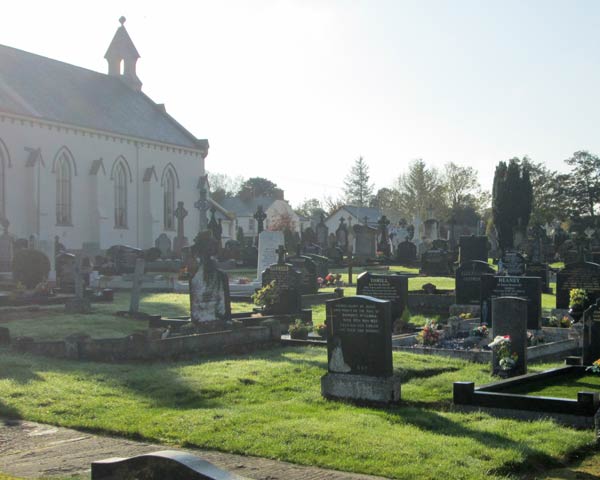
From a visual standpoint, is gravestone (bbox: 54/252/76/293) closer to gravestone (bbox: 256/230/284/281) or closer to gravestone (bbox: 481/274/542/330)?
gravestone (bbox: 256/230/284/281)

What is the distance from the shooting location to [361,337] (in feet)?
34.5

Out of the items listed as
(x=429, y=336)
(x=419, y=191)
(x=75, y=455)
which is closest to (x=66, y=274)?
(x=429, y=336)

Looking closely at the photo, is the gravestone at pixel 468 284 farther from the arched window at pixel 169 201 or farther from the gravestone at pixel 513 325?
the arched window at pixel 169 201

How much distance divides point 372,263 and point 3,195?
19483 millimetres

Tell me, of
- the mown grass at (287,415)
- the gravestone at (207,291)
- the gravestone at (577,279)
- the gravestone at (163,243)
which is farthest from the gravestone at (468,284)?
the gravestone at (163,243)

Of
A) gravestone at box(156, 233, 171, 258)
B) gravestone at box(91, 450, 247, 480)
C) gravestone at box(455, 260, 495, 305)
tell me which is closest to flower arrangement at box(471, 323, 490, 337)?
gravestone at box(455, 260, 495, 305)

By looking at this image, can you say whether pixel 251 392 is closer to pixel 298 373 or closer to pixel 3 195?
pixel 298 373

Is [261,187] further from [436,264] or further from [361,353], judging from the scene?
[361,353]

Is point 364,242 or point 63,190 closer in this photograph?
point 63,190

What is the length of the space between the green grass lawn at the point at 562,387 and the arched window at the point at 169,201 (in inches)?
1757

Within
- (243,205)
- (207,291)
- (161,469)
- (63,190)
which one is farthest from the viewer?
(243,205)

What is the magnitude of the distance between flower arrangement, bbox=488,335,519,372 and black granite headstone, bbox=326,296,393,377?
2.07 m

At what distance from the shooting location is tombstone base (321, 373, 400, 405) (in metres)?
10.1

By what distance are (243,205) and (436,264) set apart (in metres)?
74.0
